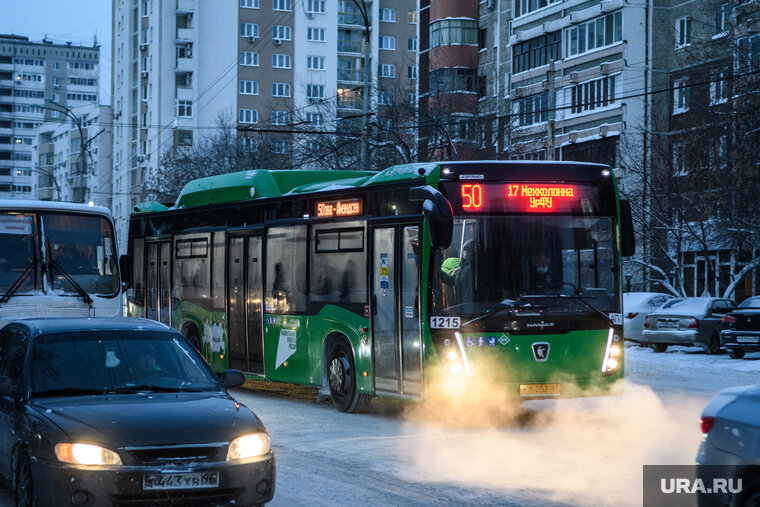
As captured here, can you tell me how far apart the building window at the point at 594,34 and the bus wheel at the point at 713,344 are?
77.4 feet

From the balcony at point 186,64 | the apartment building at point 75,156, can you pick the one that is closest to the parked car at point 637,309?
the balcony at point 186,64

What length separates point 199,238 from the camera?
65.0ft

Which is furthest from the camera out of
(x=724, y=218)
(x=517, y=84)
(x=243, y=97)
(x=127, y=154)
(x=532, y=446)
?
(x=127, y=154)

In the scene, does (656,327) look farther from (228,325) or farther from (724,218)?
(228,325)

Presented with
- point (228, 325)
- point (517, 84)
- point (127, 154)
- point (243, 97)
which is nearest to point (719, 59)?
point (517, 84)

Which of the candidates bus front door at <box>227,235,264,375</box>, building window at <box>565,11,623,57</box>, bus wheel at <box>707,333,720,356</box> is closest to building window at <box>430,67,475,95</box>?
building window at <box>565,11,623,57</box>

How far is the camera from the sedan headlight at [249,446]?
7.88m

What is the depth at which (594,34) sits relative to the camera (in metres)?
52.6

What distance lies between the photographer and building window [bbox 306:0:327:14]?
104 m

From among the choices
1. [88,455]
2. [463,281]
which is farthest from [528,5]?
[88,455]

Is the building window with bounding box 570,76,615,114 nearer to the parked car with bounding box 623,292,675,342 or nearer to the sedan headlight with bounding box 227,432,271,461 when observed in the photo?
the parked car with bounding box 623,292,675,342

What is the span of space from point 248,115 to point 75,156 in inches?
2012

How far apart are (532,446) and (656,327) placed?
19348mm

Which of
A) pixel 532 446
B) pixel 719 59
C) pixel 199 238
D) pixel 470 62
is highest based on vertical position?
pixel 470 62
